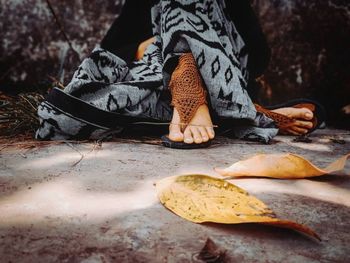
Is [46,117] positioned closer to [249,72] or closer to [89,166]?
[89,166]

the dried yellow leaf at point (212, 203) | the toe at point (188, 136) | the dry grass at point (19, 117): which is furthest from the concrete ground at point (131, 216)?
the dry grass at point (19, 117)

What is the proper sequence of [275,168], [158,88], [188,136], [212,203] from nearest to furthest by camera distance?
1. [212,203]
2. [275,168]
3. [188,136]
4. [158,88]

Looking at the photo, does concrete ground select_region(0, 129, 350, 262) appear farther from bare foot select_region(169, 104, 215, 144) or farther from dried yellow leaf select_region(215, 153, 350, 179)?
bare foot select_region(169, 104, 215, 144)

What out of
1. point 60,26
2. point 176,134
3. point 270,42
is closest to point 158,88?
point 176,134

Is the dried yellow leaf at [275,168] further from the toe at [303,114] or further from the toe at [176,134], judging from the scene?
the toe at [303,114]

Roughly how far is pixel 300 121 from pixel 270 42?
0.84 metres

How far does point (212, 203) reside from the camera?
52 cm

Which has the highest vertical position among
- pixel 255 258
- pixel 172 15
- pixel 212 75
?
pixel 172 15

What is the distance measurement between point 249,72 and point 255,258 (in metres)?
1.35

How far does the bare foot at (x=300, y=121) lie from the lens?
1.38 m

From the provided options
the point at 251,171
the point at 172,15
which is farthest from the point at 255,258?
the point at 172,15

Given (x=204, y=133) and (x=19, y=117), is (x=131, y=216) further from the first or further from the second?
(x=19, y=117)

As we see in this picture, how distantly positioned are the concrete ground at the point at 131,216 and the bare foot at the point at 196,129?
189 millimetres

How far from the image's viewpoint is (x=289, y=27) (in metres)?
1.98
